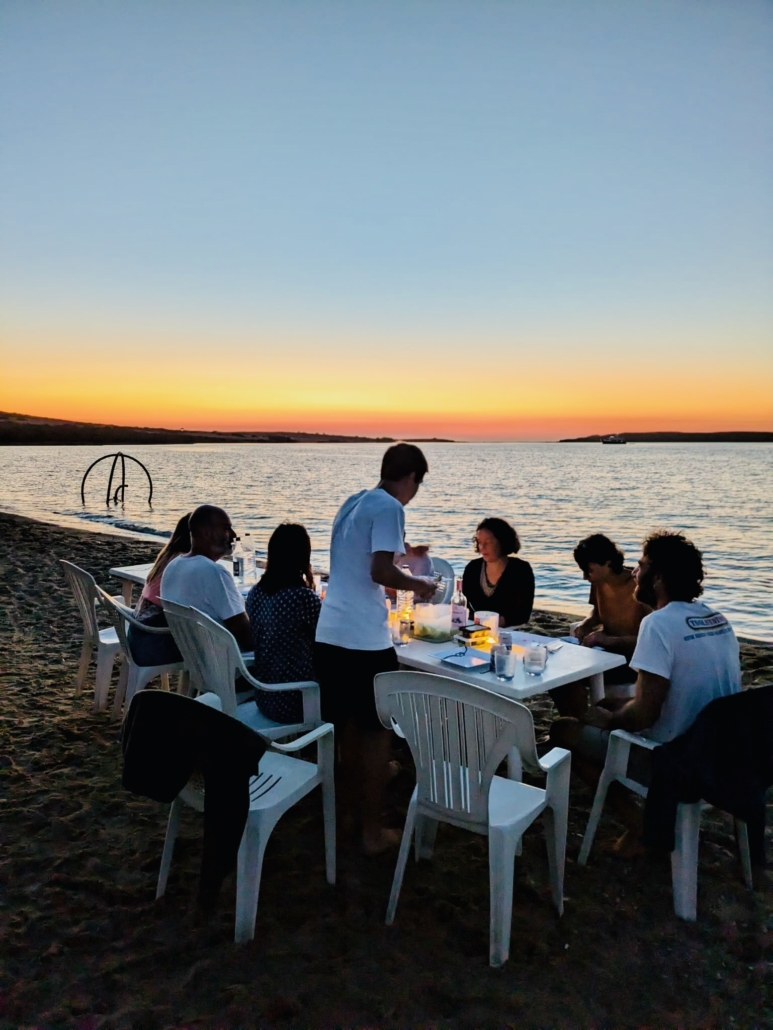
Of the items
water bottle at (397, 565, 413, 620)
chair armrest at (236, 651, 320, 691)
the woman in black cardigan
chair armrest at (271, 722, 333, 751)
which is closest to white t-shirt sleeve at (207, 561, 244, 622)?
chair armrest at (236, 651, 320, 691)

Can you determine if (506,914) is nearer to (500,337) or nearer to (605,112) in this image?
(605,112)

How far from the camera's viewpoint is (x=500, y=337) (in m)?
26.0

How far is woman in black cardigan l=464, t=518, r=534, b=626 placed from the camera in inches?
174

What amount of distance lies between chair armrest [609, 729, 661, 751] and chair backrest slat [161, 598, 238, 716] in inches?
65.1

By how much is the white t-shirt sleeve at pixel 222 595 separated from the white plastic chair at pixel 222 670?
1.13ft

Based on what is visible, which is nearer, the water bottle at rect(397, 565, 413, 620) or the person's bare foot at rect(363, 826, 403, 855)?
the person's bare foot at rect(363, 826, 403, 855)

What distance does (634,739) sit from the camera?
2.73m

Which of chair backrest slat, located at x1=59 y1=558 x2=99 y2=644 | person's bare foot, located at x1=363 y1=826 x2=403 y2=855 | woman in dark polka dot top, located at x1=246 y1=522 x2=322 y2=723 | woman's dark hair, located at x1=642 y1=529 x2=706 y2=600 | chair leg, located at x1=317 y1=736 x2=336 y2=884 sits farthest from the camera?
chair backrest slat, located at x1=59 y1=558 x2=99 y2=644

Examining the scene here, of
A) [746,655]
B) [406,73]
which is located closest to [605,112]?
[406,73]

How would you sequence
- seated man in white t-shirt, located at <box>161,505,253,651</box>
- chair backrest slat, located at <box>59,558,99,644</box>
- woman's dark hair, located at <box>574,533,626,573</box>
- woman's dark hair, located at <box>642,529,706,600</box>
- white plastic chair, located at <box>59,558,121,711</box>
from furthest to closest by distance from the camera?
white plastic chair, located at <box>59,558,121,711</box>
chair backrest slat, located at <box>59,558,99,644</box>
woman's dark hair, located at <box>574,533,626,573</box>
seated man in white t-shirt, located at <box>161,505,253,651</box>
woman's dark hair, located at <box>642,529,706,600</box>

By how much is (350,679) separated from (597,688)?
1.38 meters

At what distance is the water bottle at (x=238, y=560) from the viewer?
5211 millimetres

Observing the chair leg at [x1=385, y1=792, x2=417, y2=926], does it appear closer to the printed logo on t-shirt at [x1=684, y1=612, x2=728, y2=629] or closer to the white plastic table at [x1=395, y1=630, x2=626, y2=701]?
the white plastic table at [x1=395, y1=630, x2=626, y2=701]

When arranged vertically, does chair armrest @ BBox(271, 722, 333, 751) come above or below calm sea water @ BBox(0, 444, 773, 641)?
above
